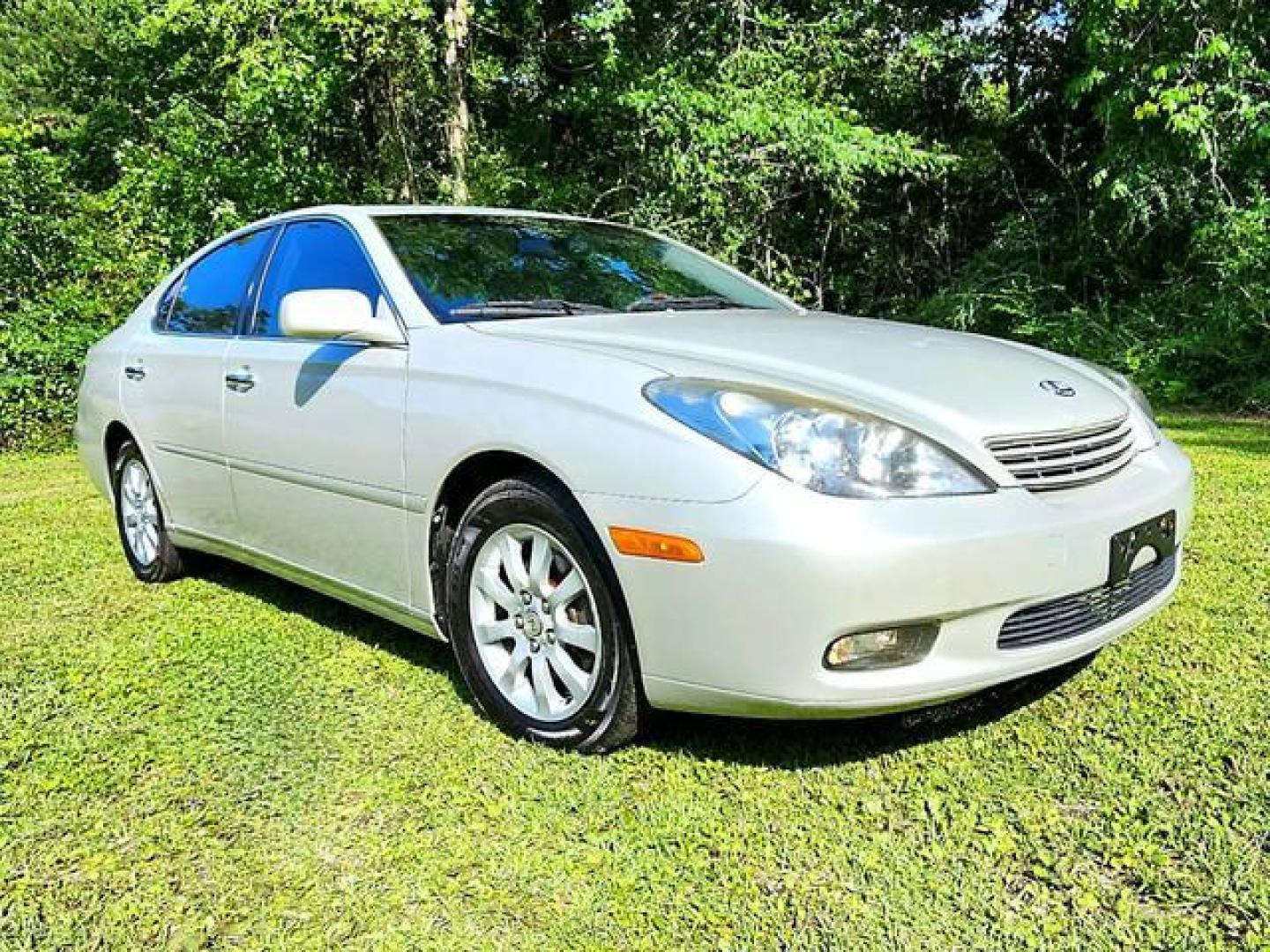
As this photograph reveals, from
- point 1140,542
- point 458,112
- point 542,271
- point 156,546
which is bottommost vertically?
point 156,546

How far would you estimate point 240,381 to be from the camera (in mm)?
3650

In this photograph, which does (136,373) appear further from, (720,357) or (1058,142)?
(1058,142)

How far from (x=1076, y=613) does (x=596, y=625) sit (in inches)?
43.6

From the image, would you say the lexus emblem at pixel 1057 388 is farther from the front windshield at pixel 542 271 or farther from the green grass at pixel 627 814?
the front windshield at pixel 542 271

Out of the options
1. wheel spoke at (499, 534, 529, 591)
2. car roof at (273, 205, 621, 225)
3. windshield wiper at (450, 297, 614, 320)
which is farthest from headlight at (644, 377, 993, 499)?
car roof at (273, 205, 621, 225)

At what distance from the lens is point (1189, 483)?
9.78ft

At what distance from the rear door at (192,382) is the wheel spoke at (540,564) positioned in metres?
1.59

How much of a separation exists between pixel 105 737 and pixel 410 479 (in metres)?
1.06

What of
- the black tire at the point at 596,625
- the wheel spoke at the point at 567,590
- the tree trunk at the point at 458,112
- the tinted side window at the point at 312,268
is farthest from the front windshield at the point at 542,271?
the tree trunk at the point at 458,112

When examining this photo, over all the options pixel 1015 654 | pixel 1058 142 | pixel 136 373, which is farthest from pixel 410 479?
pixel 1058 142

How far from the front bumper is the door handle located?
1.63 m

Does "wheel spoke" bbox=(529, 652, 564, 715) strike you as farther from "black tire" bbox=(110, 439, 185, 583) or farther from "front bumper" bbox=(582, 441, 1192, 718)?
"black tire" bbox=(110, 439, 185, 583)

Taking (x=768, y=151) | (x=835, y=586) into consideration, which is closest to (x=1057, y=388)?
(x=835, y=586)

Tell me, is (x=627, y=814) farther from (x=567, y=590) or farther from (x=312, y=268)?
(x=312, y=268)
